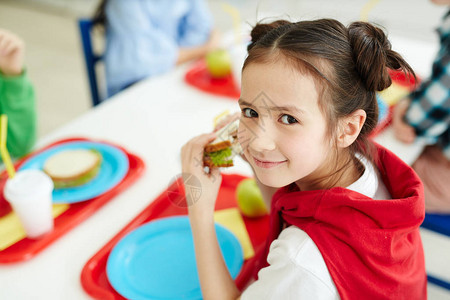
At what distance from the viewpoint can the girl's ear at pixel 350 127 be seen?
0.65 metres

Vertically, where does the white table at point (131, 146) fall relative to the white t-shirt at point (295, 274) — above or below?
below

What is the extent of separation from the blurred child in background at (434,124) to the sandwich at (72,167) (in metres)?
0.84

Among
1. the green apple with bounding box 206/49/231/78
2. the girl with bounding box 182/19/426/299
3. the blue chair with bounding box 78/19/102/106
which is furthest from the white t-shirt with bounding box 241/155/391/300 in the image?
the blue chair with bounding box 78/19/102/106

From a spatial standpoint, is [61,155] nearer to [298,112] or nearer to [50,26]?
[298,112]

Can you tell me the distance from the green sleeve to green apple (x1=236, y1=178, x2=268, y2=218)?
609 millimetres

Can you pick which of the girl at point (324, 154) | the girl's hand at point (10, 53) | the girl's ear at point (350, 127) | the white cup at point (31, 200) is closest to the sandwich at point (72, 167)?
the white cup at point (31, 200)

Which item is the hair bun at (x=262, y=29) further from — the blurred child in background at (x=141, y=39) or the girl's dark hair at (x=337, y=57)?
the blurred child in background at (x=141, y=39)

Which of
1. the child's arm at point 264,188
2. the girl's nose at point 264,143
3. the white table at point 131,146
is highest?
the girl's nose at point 264,143

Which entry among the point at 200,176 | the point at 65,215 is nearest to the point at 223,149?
the point at 200,176

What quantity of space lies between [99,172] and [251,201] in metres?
0.39

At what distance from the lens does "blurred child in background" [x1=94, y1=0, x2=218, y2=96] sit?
1636 mm

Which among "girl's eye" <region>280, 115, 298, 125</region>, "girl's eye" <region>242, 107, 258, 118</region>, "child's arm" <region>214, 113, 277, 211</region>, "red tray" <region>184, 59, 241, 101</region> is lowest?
"red tray" <region>184, 59, 241, 101</region>

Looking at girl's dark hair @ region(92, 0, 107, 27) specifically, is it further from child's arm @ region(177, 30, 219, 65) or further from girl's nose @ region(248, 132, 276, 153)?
girl's nose @ region(248, 132, 276, 153)

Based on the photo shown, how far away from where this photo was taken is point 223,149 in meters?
0.77
